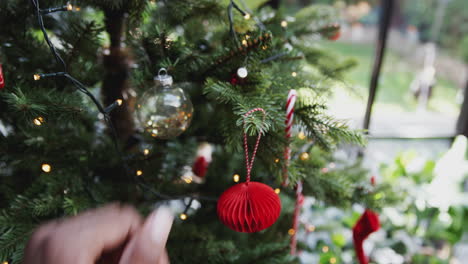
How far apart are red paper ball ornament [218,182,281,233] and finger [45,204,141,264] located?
159 mm

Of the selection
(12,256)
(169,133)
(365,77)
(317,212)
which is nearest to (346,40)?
(365,77)

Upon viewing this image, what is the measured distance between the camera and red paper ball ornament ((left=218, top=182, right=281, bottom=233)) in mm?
464

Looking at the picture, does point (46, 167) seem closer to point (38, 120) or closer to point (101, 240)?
point (38, 120)

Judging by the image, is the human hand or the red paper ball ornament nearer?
the human hand

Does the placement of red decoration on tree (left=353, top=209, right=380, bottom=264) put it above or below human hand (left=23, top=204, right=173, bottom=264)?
below

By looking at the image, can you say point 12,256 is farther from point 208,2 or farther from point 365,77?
point 365,77

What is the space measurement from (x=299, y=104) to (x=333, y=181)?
0.70 feet

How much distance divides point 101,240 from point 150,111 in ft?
0.90

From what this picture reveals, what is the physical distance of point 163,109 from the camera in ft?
1.76

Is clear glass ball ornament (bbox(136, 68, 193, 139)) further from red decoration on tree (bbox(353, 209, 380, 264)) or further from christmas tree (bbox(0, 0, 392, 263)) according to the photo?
red decoration on tree (bbox(353, 209, 380, 264))

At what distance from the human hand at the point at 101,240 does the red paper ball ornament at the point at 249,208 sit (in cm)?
16

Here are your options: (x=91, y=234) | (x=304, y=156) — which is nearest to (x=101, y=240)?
(x=91, y=234)

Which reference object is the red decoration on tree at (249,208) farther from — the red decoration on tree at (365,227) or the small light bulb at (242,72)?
the red decoration on tree at (365,227)

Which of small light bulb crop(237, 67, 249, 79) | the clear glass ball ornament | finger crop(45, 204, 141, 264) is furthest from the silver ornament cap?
finger crop(45, 204, 141, 264)
